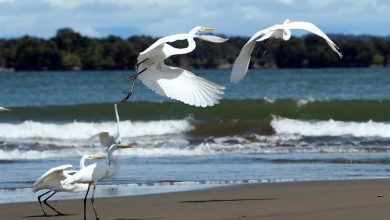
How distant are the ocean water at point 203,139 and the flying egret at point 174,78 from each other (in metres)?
1.45

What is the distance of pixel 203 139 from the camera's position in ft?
67.5

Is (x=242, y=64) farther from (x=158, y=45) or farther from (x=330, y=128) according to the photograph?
(x=330, y=128)

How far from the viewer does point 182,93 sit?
10.5 metres

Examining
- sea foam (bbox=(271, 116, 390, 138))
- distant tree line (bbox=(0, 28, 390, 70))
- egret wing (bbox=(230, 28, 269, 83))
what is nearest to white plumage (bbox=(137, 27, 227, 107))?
egret wing (bbox=(230, 28, 269, 83))

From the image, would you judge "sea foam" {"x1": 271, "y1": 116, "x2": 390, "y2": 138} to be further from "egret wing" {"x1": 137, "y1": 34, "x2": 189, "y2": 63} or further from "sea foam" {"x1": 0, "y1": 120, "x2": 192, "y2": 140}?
"egret wing" {"x1": 137, "y1": 34, "x2": 189, "y2": 63}

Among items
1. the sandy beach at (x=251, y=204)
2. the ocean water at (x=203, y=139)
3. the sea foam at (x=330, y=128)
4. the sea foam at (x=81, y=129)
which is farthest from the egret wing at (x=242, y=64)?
the sea foam at (x=81, y=129)

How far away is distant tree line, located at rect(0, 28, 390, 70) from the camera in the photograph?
217 feet

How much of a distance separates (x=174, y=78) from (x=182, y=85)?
217mm

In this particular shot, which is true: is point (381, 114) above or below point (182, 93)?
below

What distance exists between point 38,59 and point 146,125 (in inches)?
1891

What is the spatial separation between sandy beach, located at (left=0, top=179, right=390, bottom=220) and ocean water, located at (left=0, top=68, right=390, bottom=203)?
31.3 inches

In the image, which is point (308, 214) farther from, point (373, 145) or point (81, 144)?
point (81, 144)

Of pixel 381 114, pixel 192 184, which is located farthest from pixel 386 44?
pixel 192 184

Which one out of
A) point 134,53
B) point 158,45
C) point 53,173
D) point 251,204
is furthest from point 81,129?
point 134,53
